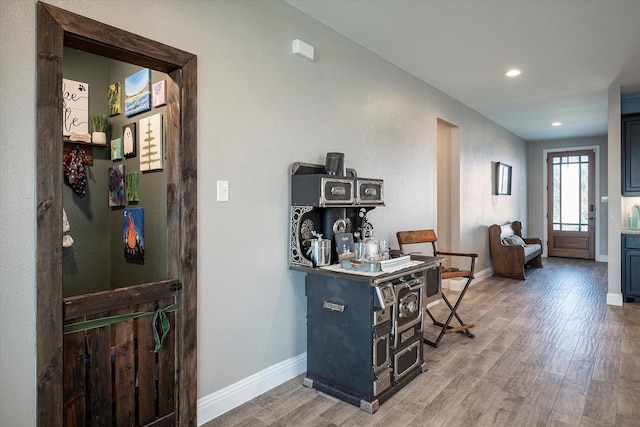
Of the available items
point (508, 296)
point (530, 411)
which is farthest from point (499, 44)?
point (508, 296)

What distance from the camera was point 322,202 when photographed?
2.51m

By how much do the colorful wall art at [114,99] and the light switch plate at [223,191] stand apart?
4.20 ft

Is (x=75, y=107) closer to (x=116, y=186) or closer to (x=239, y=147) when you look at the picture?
(x=116, y=186)

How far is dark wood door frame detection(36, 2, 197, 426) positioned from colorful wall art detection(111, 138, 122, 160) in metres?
1.05

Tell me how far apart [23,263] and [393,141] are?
10.4 ft

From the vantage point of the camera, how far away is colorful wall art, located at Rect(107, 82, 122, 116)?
9.67 ft

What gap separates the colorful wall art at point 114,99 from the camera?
2.95 m

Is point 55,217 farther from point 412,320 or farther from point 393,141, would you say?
point 393,141

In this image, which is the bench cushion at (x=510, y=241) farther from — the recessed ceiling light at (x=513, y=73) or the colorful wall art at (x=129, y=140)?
the colorful wall art at (x=129, y=140)

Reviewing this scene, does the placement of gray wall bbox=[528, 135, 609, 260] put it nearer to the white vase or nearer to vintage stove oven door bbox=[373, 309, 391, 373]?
vintage stove oven door bbox=[373, 309, 391, 373]

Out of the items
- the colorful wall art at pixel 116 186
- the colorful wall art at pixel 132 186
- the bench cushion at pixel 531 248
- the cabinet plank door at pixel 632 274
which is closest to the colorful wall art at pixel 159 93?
the colorful wall art at pixel 132 186

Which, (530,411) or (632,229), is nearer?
(530,411)

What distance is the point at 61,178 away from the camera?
1656 mm

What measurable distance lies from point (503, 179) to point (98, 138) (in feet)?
20.9
